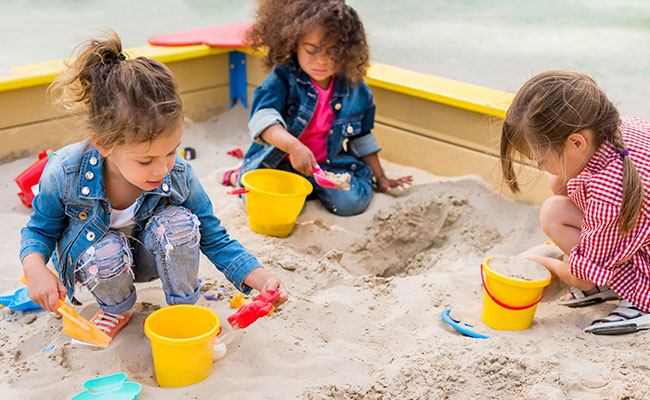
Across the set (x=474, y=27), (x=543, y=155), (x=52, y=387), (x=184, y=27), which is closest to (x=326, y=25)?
(x=543, y=155)

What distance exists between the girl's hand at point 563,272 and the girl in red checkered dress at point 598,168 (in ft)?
0.28

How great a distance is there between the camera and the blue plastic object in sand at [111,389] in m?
1.22

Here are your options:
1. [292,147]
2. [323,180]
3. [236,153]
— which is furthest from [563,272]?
[236,153]

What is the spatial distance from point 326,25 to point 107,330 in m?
1.32

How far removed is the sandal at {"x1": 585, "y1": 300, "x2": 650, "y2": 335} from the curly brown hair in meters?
1.23

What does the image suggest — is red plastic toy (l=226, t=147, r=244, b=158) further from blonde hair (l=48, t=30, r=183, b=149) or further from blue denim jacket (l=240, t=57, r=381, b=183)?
blonde hair (l=48, t=30, r=183, b=149)

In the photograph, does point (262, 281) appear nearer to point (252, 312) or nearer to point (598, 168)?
point (252, 312)

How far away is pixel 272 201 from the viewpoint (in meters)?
2.02

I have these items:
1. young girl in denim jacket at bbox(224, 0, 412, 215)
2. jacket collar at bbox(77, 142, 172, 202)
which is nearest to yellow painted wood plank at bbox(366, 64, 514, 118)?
young girl in denim jacket at bbox(224, 0, 412, 215)

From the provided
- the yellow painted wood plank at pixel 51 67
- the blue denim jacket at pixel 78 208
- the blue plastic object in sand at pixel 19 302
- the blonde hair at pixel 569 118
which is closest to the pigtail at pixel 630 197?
the blonde hair at pixel 569 118

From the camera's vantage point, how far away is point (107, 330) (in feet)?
4.63

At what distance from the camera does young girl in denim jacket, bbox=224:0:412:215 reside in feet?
7.22

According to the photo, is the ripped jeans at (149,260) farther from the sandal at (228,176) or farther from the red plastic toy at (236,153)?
the red plastic toy at (236,153)

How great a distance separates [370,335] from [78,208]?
76cm
